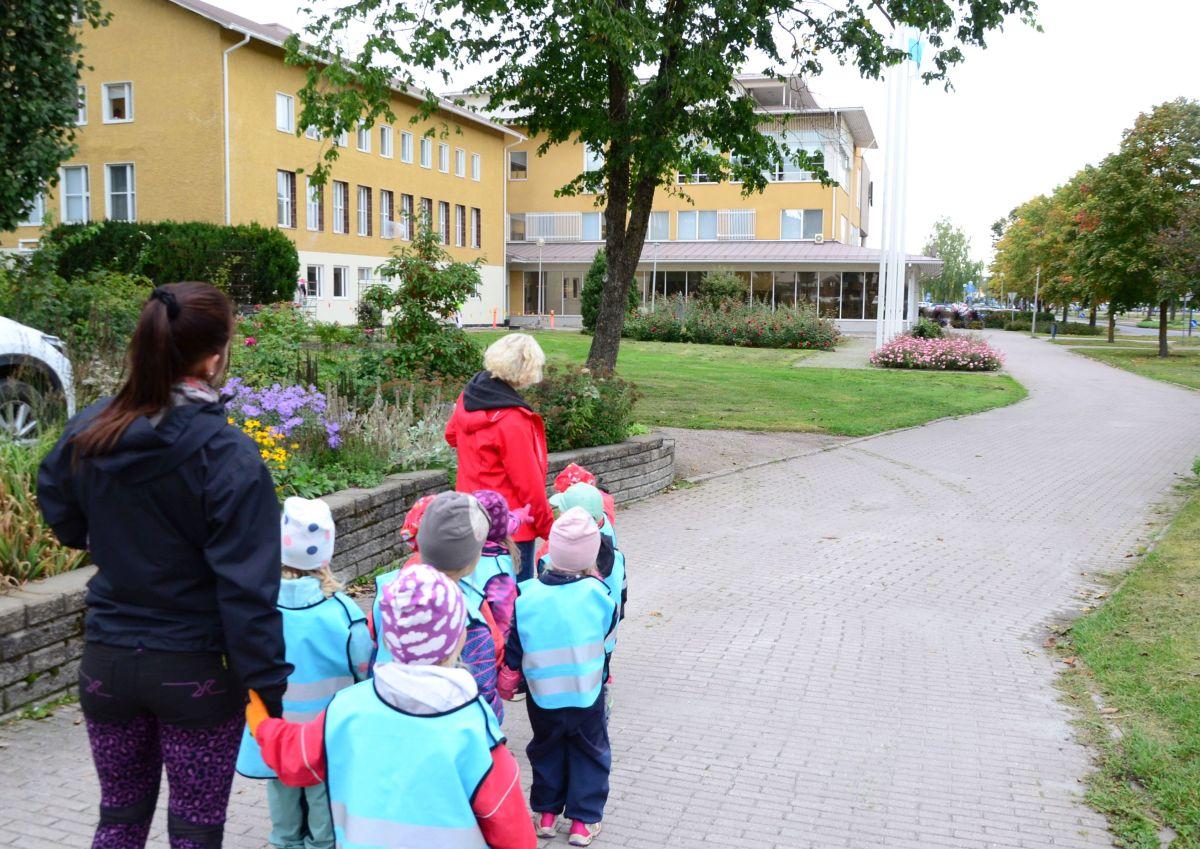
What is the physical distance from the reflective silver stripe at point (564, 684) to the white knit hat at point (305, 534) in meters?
1.09

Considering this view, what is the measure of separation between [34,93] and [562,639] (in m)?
12.9

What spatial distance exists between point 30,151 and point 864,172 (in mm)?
65833

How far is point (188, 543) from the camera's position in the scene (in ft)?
8.79

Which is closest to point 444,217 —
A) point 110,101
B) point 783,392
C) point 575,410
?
point 110,101

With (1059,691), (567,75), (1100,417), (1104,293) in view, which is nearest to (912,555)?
(1059,691)

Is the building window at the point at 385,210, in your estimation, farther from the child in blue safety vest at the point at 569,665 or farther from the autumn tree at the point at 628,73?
the child in blue safety vest at the point at 569,665

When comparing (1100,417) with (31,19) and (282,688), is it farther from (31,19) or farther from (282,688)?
(282,688)

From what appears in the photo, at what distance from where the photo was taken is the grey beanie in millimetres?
3385

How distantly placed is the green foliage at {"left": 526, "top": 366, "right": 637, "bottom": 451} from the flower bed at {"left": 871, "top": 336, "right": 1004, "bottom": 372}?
74.8 feet

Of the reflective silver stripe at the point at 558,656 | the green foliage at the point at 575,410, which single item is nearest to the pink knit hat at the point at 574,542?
the reflective silver stripe at the point at 558,656

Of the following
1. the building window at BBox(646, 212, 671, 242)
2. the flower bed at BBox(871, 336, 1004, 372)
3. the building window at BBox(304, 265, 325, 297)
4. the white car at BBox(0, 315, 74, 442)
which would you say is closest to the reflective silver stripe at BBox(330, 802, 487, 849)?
the white car at BBox(0, 315, 74, 442)

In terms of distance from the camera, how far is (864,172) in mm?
73125

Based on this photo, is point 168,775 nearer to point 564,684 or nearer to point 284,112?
point 564,684

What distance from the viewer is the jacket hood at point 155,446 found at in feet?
8.59
